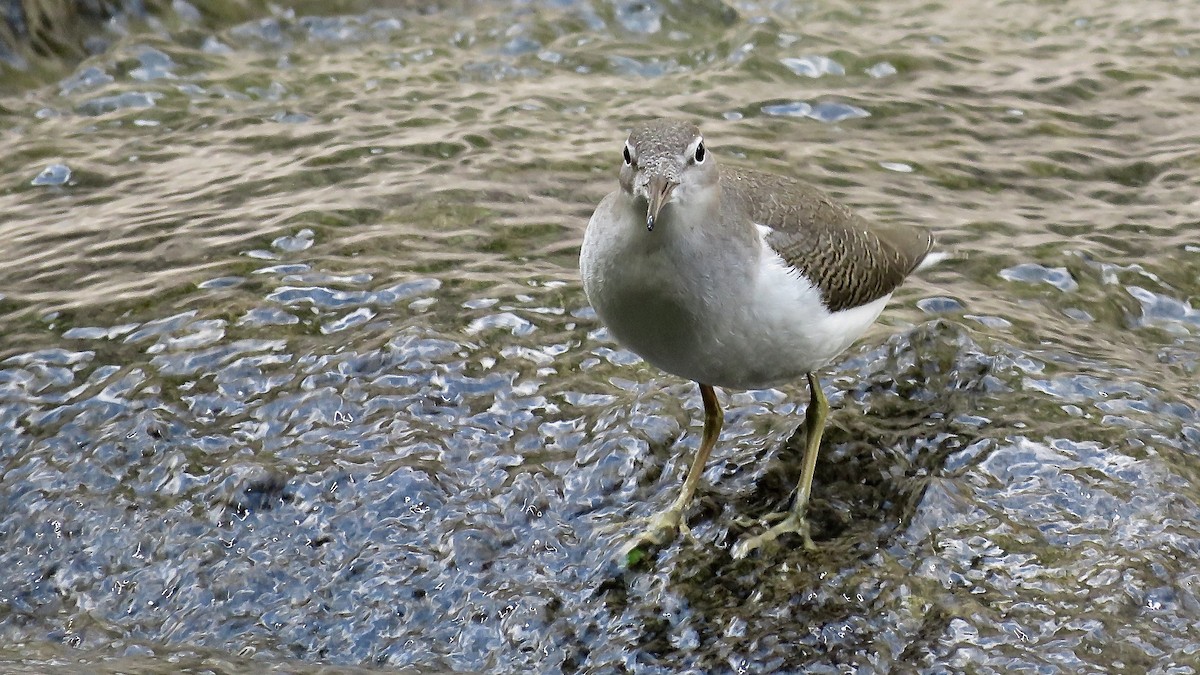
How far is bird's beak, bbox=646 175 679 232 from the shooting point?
14.8 ft

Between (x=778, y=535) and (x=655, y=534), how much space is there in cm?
52

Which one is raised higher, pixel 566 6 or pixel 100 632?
pixel 566 6

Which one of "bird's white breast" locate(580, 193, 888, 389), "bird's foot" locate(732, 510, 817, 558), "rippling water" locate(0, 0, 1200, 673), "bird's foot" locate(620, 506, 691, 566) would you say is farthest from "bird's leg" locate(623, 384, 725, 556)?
"bird's white breast" locate(580, 193, 888, 389)

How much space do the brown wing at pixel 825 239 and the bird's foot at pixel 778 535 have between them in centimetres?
93

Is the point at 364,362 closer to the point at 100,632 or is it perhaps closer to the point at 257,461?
the point at 257,461

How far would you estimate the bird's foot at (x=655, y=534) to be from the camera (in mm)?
5375

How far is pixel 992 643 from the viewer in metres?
4.82

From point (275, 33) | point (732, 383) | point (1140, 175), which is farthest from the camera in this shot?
point (275, 33)

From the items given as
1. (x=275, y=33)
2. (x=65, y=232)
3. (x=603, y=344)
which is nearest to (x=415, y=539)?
(x=603, y=344)

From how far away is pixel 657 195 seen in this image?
4609mm

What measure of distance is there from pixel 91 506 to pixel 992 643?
12.8 feet

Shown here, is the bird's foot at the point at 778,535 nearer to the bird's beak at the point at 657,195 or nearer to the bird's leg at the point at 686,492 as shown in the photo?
the bird's leg at the point at 686,492

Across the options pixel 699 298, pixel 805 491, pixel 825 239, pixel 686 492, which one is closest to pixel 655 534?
pixel 686 492

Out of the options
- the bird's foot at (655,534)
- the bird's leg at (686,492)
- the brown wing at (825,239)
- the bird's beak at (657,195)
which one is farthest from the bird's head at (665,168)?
the bird's foot at (655,534)
